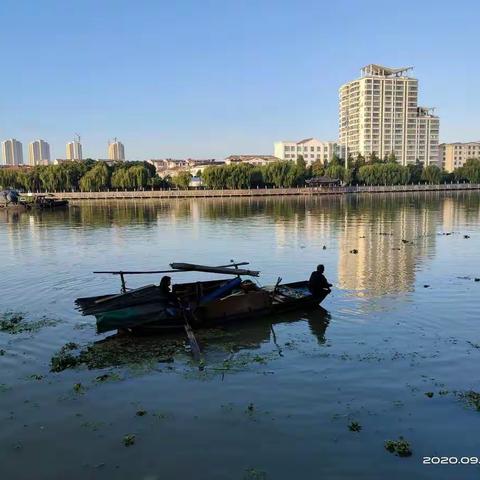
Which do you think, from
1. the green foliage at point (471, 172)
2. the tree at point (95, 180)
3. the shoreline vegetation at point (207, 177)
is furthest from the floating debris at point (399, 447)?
the green foliage at point (471, 172)

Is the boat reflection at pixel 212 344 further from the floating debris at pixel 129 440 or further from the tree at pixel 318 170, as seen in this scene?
the tree at pixel 318 170

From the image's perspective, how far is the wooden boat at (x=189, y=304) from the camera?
1481cm

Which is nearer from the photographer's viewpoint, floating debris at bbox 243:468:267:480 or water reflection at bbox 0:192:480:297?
floating debris at bbox 243:468:267:480

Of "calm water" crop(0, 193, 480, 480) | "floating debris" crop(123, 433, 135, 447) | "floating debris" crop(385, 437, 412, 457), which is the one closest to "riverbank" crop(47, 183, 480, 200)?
"calm water" crop(0, 193, 480, 480)

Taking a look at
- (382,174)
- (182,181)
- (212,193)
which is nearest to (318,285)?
(212,193)

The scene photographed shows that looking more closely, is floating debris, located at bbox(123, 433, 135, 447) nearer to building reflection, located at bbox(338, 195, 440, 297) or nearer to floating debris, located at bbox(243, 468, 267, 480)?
floating debris, located at bbox(243, 468, 267, 480)

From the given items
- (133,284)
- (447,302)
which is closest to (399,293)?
(447,302)

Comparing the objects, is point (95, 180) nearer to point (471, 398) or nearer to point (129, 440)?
point (129, 440)

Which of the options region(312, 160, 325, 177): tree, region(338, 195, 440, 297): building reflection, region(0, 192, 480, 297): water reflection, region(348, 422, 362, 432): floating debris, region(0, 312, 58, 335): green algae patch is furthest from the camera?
region(312, 160, 325, 177): tree

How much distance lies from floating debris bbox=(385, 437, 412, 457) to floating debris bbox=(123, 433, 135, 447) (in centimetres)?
470

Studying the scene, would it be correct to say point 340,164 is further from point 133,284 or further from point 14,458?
point 14,458

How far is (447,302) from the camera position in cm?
1861

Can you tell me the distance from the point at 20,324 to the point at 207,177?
125272mm

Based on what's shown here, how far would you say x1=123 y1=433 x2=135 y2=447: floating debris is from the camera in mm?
9398
